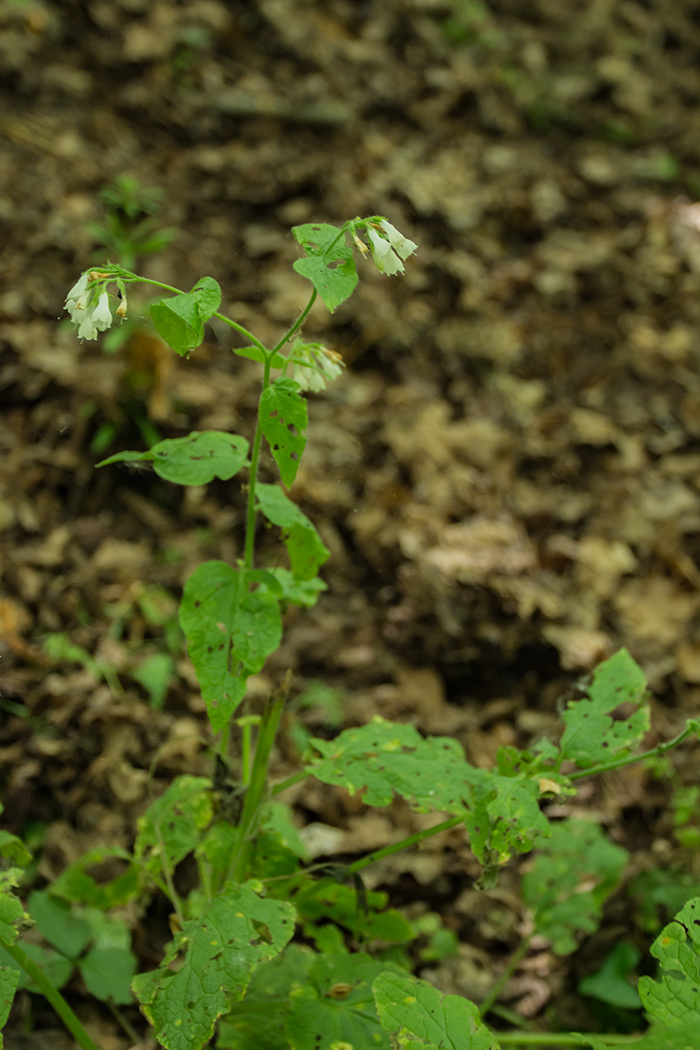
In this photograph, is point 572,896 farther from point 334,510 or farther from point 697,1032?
point 334,510

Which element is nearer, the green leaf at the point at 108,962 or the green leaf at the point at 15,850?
the green leaf at the point at 15,850

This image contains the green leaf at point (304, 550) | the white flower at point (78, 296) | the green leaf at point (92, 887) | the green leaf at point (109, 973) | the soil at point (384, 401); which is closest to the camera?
the white flower at point (78, 296)

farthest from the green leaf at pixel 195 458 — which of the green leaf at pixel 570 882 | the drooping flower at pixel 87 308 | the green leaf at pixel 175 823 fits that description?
the green leaf at pixel 570 882

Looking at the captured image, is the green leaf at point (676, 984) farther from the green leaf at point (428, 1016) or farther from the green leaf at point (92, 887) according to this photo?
the green leaf at point (92, 887)

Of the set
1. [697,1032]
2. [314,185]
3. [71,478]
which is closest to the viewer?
[697,1032]

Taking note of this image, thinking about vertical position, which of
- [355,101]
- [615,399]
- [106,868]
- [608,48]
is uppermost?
[608,48]

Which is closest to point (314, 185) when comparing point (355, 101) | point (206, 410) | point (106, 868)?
point (355, 101)

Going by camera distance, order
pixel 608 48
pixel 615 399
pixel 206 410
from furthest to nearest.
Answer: pixel 608 48 < pixel 615 399 < pixel 206 410
